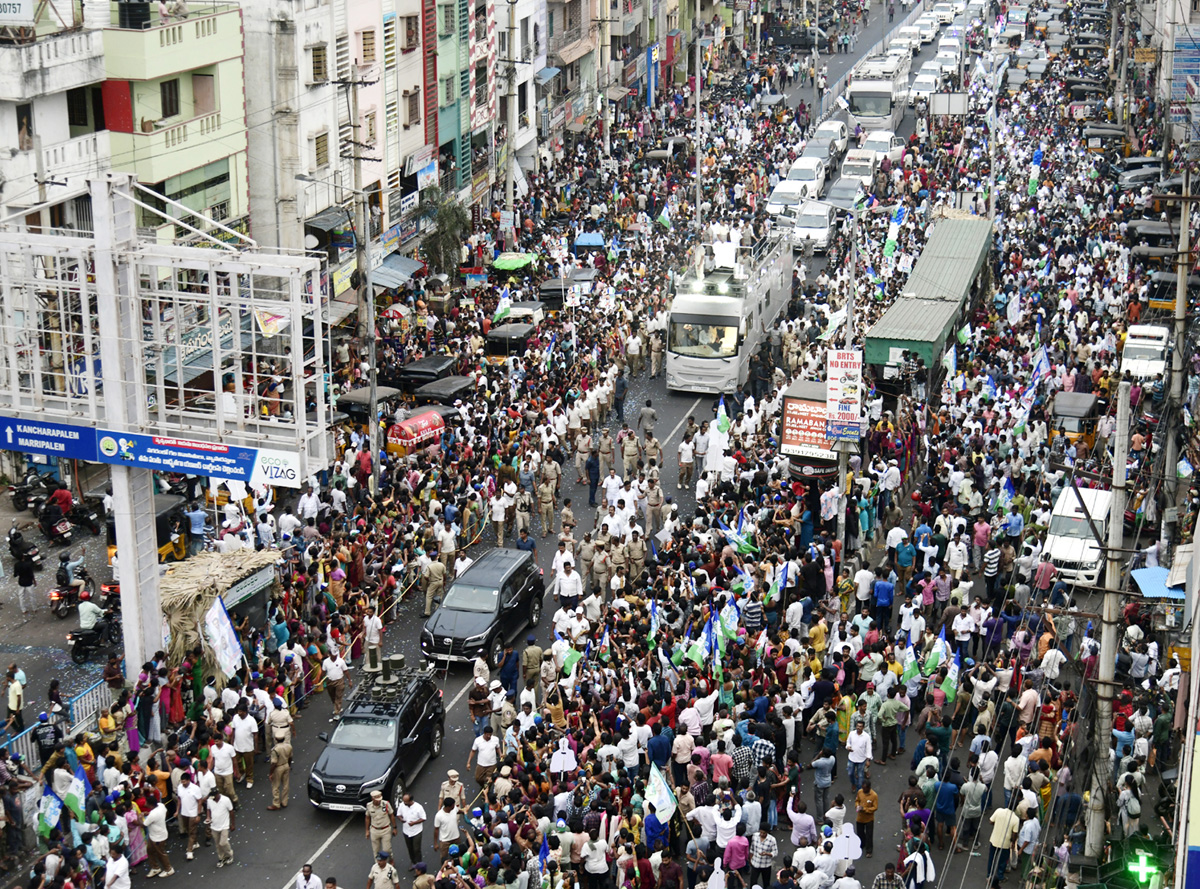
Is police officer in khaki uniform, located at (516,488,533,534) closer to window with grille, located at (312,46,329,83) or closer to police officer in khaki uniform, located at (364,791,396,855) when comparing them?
police officer in khaki uniform, located at (364,791,396,855)

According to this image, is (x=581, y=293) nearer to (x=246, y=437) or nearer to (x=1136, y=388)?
(x=1136, y=388)

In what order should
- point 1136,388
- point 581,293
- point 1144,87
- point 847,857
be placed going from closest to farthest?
1. point 847,857
2. point 1136,388
3. point 581,293
4. point 1144,87

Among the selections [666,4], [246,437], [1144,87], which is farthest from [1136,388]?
[666,4]

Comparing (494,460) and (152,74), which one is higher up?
(152,74)

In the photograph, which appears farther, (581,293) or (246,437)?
(581,293)

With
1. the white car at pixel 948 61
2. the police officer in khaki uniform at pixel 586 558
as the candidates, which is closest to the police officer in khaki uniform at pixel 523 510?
the police officer in khaki uniform at pixel 586 558

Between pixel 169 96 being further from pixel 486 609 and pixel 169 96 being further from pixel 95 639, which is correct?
pixel 486 609

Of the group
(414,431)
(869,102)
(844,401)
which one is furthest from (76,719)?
(869,102)
